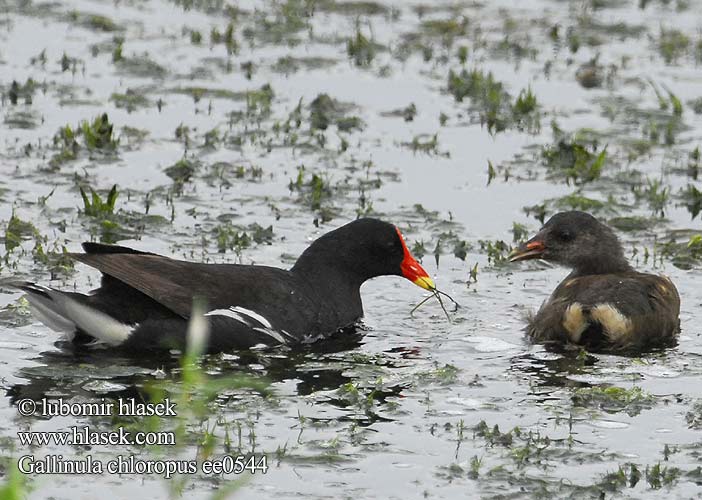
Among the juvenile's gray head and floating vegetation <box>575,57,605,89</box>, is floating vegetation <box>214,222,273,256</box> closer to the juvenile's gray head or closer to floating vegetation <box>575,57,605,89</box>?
the juvenile's gray head

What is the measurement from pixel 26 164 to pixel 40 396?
5.65m

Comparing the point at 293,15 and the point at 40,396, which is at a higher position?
the point at 293,15


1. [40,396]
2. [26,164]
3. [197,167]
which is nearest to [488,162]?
[197,167]

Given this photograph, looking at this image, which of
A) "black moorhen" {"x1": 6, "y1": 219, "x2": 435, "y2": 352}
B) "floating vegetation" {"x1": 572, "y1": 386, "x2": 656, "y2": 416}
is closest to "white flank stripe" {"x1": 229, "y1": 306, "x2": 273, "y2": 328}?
"black moorhen" {"x1": 6, "y1": 219, "x2": 435, "y2": 352}

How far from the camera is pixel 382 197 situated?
46.1 feet

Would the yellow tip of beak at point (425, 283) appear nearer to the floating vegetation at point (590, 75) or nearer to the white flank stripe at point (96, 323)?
the white flank stripe at point (96, 323)

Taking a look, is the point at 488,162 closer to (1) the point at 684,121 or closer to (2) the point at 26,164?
(1) the point at 684,121

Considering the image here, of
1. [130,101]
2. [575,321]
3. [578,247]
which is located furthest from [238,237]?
[130,101]

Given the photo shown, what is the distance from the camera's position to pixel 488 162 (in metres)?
14.8

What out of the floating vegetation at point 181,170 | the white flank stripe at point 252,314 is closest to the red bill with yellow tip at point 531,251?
the white flank stripe at point 252,314

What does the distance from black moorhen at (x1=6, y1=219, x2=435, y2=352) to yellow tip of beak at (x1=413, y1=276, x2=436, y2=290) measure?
66 cm

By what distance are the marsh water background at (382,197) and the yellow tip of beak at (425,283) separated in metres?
0.21

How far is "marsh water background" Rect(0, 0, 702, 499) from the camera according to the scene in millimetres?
8312

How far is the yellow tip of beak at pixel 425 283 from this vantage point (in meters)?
11.4
